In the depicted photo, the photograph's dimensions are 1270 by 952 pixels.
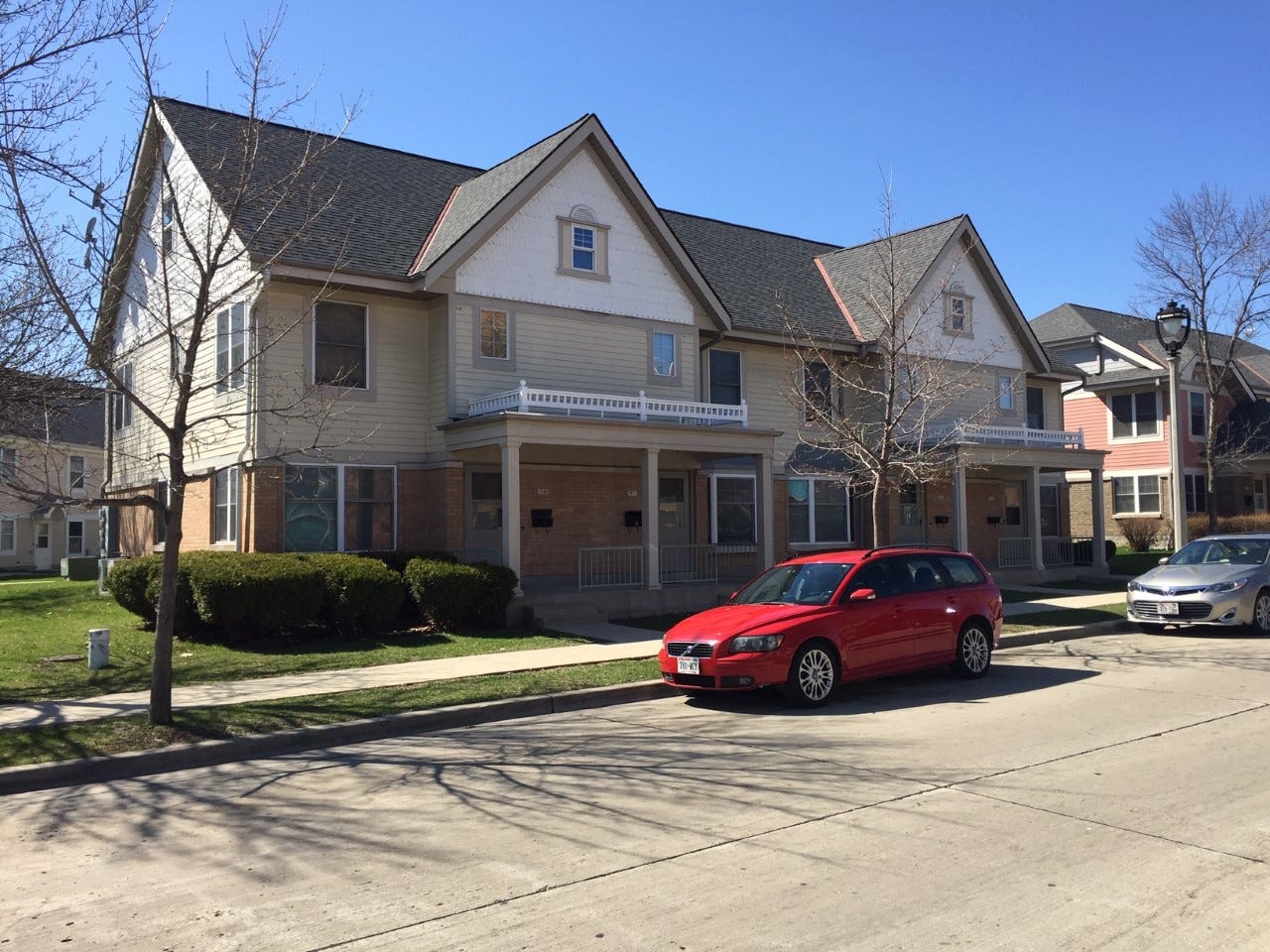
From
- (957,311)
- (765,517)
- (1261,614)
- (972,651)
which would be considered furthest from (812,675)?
(957,311)

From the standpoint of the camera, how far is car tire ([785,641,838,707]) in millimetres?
10648

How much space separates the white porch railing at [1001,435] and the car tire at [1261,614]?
7.69 meters

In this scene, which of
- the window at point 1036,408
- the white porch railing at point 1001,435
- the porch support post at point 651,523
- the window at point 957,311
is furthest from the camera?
the window at point 1036,408

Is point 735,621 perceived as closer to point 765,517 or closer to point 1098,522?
point 765,517

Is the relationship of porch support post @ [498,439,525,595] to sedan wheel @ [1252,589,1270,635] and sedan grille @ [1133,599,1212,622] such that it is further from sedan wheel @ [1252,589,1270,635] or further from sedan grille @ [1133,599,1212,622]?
sedan wheel @ [1252,589,1270,635]

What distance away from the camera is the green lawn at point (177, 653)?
12.4 metres

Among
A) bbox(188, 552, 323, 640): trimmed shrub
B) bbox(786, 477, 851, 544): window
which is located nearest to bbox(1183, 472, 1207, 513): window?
bbox(786, 477, 851, 544): window

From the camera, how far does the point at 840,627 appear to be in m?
11.1

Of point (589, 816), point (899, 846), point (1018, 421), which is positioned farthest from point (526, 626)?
point (1018, 421)

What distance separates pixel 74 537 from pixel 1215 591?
40.9m

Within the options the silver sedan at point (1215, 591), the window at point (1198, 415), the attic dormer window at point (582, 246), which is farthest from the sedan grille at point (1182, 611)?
the window at point (1198, 415)

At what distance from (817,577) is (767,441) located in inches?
364

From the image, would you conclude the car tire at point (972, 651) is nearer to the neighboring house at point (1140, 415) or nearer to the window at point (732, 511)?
the window at point (732, 511)

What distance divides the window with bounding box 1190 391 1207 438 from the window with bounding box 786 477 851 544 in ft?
59.4
